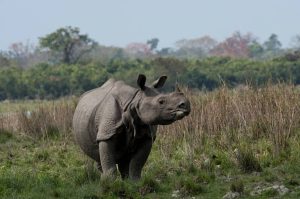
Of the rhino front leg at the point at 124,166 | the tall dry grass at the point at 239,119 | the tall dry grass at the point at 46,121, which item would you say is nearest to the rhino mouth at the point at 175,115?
the rhino front leg at the point at 124,166

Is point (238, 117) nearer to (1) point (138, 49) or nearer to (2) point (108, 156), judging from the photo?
(2) point (108, 156)

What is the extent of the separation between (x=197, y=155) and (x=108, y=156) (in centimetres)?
283

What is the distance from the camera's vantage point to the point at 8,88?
42.6 m

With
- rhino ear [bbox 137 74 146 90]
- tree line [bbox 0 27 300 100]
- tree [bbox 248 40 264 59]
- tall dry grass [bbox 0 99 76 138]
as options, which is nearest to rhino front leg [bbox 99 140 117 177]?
rhino ear [bbox 137 74 146 90]

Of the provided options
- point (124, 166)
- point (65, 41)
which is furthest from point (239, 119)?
point (65, 41)

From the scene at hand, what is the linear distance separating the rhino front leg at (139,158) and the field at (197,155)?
0.56ft

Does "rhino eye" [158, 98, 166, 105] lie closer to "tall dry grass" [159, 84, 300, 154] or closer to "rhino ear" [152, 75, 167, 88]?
"rhino ear" [152, 75, 167, 88]

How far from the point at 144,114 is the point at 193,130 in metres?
4.30

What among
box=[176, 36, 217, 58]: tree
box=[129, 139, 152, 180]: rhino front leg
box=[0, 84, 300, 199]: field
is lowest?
box=[176, 36, 217, 58]: tree

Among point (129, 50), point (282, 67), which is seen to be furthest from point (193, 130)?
point (129, 50)

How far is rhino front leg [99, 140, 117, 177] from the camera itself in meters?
8.18

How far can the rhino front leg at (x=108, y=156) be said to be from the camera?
8.18m

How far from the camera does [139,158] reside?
8.31m

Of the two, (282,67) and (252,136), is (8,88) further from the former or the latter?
(252,136)
